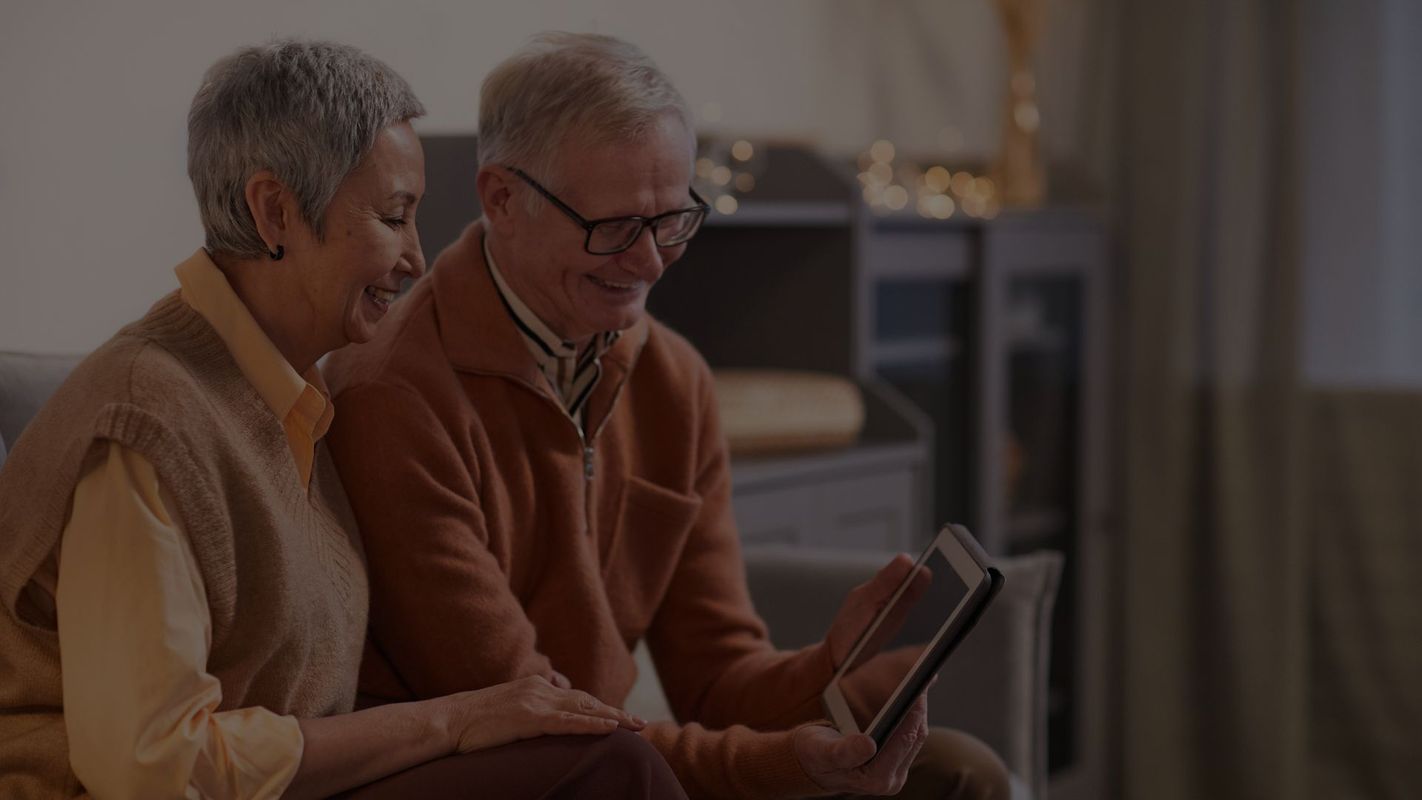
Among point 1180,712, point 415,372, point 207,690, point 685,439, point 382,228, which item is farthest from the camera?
point 1180,712

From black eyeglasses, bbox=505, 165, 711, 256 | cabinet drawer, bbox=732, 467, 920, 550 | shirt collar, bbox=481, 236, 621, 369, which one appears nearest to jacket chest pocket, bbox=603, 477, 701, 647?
shirt collar, bbox=481, 236, 621, 369

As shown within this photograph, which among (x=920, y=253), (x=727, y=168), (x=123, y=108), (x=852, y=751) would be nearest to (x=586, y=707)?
(x=852, y=751)

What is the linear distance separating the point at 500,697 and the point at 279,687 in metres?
0.15

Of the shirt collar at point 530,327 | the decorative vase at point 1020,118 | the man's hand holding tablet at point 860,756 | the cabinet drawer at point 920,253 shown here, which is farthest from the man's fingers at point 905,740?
the decorative vase at point 1020,118

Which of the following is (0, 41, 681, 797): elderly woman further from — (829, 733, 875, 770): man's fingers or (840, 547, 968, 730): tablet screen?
(840, 547, 968, 730): tablet screen

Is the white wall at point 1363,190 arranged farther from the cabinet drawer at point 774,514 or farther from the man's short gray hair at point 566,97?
the man's short gray hair at point 566,97

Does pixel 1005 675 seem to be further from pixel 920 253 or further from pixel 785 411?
pixel 920 253

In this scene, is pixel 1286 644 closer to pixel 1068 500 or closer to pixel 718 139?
pixel 1068 500

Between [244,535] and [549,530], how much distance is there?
0.38 meters

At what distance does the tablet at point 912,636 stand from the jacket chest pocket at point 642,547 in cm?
19

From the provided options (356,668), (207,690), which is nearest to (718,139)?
(356,668)

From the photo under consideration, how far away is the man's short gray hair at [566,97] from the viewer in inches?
49.3

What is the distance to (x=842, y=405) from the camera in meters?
2.33

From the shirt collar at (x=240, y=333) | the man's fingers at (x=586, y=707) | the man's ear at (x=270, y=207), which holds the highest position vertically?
the man's ear at (x=270, y=207)
